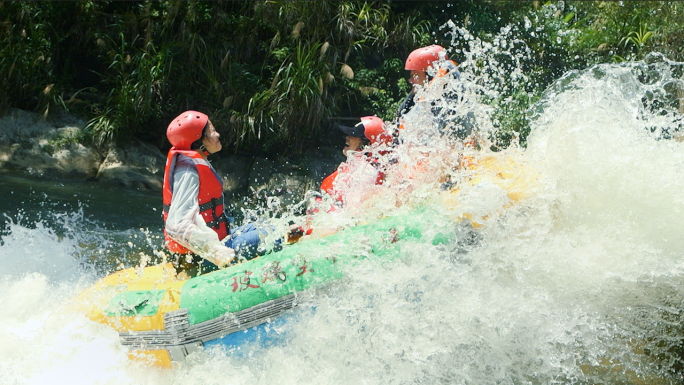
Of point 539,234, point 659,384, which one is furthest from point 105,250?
point 659,384

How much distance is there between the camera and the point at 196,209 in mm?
3873

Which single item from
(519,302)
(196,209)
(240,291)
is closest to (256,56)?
(196,209)

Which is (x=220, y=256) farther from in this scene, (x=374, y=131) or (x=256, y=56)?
A: (x=256, y=56)

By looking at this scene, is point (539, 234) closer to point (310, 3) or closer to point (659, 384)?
point (659, 384)

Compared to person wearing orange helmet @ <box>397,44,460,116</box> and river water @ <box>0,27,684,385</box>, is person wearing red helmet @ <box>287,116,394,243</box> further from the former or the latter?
person wearing orange helmet @ <box>397,44,460,116</box>

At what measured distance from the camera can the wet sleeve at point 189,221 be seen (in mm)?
3805

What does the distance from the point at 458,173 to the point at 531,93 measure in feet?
20.5

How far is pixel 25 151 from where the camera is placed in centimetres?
934

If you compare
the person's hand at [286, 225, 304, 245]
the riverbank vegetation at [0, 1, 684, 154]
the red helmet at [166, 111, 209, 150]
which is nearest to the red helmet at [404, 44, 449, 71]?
the person's hand at [286, 225, 304, 245]

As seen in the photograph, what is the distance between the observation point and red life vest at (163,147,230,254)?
13.1 feet

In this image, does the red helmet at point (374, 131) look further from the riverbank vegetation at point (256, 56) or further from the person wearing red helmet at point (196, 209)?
the riverbank vegetation at point (256, 56)

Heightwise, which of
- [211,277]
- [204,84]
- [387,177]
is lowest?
[204,84]

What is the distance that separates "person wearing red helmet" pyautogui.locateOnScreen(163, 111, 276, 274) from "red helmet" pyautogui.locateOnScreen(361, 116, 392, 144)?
1.05 metres

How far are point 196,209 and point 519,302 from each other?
1.92 metres
